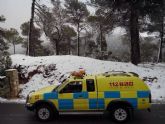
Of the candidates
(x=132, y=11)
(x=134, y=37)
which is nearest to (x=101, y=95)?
(x=132, y=11)

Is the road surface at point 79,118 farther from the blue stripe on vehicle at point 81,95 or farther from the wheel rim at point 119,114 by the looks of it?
the blue stripe on vehicle at point 81,95

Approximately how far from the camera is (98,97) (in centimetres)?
1146

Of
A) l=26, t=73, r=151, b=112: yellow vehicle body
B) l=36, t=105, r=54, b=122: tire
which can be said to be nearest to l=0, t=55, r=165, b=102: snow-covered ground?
l=36, t=105, r=54, b=122: tire

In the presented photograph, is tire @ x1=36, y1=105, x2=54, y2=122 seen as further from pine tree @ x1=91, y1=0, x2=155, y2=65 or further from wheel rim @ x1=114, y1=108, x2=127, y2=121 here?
pine tree @ x1=91, y1=0, x2=155, y2=65

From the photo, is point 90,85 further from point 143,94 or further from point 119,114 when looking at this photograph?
point 143,94

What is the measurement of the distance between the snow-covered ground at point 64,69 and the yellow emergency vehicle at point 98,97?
6.22 metres

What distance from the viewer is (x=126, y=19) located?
25.2m

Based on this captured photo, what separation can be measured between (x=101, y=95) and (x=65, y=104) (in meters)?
1.42

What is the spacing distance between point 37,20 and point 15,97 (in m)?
15.6

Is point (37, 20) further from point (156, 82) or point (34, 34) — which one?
point (34, 34)

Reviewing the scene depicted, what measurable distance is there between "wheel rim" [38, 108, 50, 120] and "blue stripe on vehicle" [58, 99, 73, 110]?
585 millimetres

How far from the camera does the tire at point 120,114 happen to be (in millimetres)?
11438

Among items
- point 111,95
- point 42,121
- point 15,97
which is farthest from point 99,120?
point 15,97

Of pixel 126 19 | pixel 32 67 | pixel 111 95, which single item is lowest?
pixel 111 95
